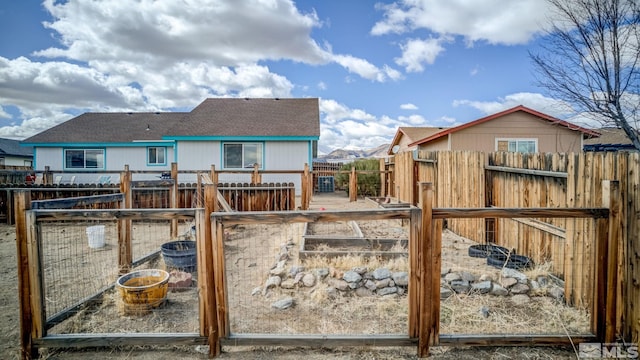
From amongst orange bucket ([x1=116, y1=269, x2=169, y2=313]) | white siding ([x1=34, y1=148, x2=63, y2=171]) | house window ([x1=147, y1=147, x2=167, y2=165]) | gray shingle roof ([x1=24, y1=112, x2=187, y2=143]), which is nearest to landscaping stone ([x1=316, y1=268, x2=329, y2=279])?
orange bucket ([x1=116, y1=269, x2=169, y2=313])

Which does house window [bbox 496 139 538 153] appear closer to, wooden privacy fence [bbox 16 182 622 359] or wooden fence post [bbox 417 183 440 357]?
wooden privacy fence [bbox 16 182 622 359]

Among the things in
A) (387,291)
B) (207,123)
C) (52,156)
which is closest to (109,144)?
(52,156)

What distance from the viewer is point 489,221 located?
634 cm

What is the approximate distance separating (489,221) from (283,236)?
401 cm

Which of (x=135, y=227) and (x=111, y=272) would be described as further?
(x=135, y=227)

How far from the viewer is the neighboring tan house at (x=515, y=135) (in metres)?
13.3

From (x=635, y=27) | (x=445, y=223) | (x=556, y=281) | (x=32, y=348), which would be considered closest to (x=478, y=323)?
(x=556, y=281)

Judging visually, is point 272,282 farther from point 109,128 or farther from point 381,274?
point 109,128

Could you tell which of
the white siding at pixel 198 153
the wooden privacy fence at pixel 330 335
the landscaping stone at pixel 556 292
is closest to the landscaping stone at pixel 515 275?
the landscaping stone at pixel 556 292

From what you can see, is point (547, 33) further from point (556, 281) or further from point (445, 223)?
point (556, 281)

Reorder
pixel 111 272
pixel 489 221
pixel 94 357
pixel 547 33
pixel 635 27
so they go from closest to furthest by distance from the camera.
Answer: pixel 94 357 → pixel 111 272 → pixel 489 221 → pixel 635 27 → pixel 547 33

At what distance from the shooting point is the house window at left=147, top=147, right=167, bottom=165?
719 inches

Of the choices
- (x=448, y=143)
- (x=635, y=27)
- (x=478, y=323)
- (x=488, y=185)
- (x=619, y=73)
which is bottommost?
(x=478, y=323)

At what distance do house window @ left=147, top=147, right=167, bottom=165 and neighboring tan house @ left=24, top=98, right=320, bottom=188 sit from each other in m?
0.03
